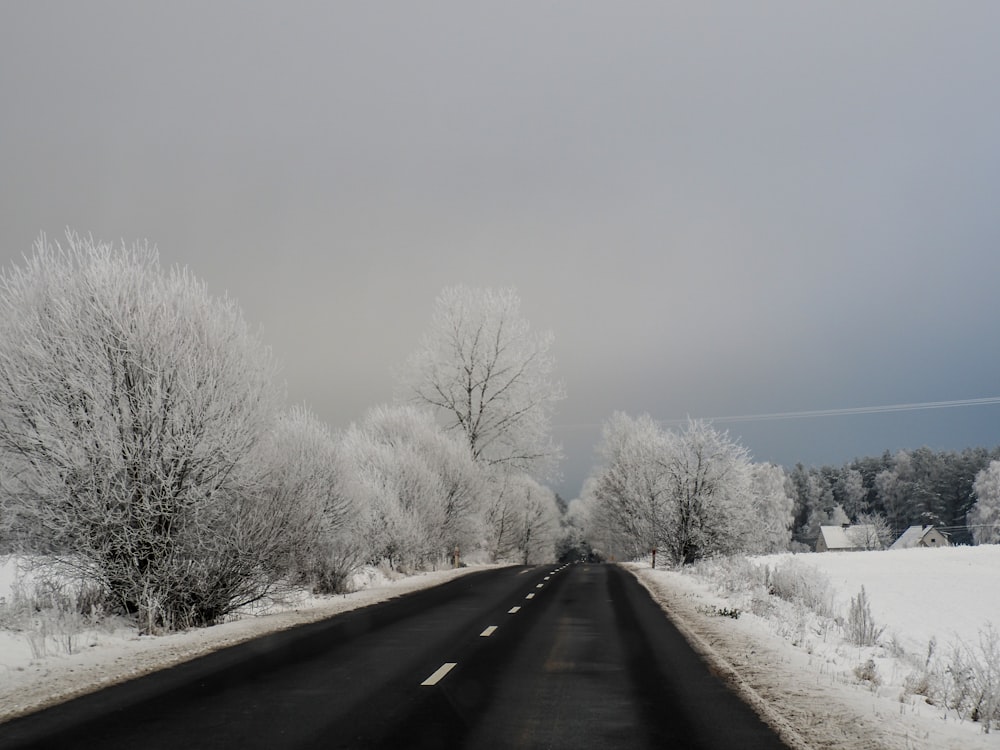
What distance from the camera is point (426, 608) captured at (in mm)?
17922

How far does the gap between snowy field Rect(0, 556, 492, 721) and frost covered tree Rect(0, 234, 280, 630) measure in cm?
89

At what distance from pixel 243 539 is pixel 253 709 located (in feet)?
25.4

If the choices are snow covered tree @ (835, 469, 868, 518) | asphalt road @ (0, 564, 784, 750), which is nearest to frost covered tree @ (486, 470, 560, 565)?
asphalt road @ (0, 564, 784, 750)

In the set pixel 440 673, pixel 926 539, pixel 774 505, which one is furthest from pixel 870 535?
pixel 440 673

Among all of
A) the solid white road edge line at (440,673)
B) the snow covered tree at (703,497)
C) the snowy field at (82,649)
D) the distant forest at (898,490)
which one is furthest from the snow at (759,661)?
the distant forest at (898,490)

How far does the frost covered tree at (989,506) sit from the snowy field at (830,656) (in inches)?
3074

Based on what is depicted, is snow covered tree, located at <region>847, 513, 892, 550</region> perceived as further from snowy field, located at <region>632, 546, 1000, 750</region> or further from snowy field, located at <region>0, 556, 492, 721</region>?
snowy field, located at <region>0, 556, 492, 721</region>

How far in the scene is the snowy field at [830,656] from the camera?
7.25 meters

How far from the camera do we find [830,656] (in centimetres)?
1192

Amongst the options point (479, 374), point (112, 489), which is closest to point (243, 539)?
point (112, 489)

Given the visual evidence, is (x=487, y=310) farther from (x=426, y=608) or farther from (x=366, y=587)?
(x=426, y=608)

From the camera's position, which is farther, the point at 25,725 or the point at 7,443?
the point at 7,443

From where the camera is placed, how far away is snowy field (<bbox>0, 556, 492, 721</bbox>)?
8.52 m

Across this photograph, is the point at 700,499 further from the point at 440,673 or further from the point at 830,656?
the point at 440,673
